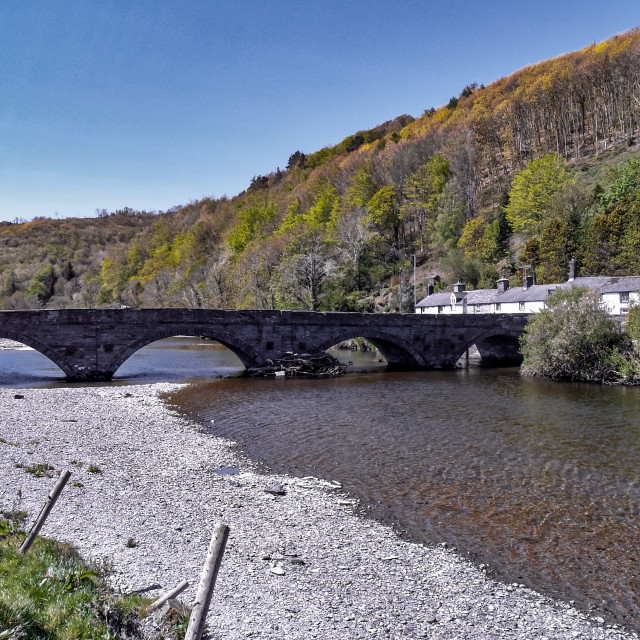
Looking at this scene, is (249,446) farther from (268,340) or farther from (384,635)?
(268,340)

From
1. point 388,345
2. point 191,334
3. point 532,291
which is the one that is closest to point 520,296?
point 532,291

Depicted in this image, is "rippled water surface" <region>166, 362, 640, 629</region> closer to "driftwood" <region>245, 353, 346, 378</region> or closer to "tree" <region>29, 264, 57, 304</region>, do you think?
"driftwood" <region>245, 353, 346, 378</region>

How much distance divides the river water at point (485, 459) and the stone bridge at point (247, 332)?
9.05 feet

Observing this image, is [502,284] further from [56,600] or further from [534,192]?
[56,600]

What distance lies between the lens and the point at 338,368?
113ft

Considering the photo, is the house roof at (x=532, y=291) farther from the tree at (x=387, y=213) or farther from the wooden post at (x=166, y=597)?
A: the wooden post at (x=166, y=597)

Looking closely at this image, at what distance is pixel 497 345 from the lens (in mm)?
44156

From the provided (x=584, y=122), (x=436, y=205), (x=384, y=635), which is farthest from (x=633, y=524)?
(x=584, y=122)

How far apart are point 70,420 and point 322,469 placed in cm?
993

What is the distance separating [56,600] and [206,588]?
2062 mm

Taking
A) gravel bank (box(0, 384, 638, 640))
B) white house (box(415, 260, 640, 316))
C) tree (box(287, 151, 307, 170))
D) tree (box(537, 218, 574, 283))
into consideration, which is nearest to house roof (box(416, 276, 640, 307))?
white house (box(415, 260, 640, 316))

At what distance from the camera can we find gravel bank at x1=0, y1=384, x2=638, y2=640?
6.57 m

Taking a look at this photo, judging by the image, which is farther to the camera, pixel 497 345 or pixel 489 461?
pixel 497 345

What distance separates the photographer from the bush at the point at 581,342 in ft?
95.6
